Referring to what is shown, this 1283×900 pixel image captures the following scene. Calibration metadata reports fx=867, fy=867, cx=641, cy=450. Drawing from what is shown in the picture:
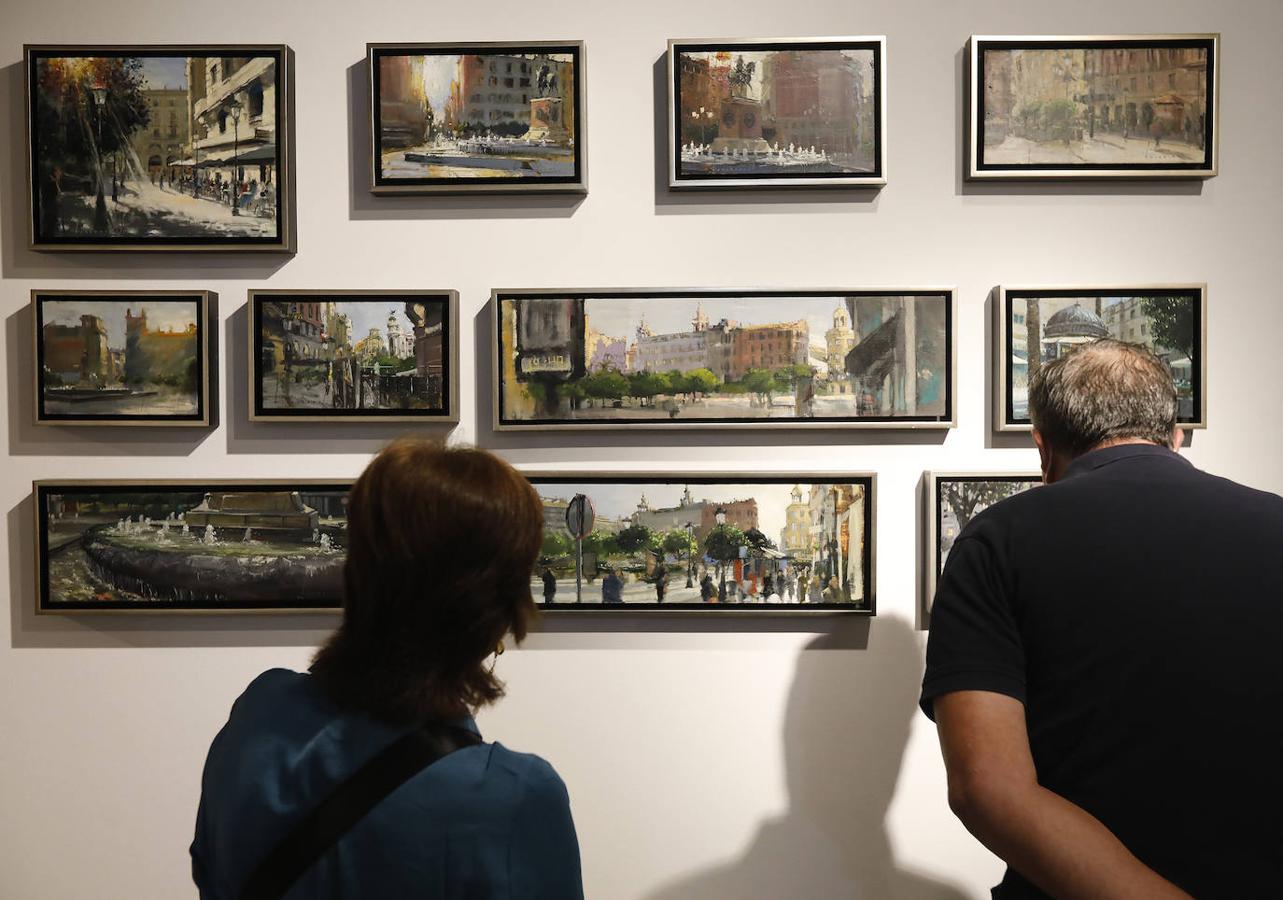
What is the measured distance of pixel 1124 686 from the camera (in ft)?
3.54

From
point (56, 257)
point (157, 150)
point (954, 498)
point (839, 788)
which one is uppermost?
point (157, 150)

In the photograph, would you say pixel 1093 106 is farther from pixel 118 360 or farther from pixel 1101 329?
pixel 118 360

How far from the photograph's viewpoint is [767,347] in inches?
69.0

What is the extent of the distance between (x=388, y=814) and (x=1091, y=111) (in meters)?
1.79

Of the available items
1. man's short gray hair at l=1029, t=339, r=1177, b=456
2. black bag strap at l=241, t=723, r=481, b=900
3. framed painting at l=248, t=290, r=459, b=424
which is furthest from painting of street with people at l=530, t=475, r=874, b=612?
black bag strap at l=241, t=723, r=481, b=900

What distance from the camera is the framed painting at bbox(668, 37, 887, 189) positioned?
173 cm

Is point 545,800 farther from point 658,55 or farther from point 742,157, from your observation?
point 658,55

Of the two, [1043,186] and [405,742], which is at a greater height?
[1043,186]

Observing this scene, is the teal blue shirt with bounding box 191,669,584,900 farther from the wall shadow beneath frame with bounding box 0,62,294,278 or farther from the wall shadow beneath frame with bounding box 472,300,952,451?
the wall shadow beneath frame with bounding box 0,62,294,278

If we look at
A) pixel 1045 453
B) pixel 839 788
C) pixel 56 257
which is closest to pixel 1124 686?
pixel 1045 453

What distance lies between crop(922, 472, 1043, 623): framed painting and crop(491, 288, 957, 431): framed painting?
12 centimetres

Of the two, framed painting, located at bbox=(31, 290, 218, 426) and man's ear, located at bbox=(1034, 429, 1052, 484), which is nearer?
man's ear, located at bbox=(1034, 429, 1052, 484)

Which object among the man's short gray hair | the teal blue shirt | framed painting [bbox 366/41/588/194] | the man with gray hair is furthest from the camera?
framed painting [bbox 366/41/588/194]

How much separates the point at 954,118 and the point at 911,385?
55 cm
